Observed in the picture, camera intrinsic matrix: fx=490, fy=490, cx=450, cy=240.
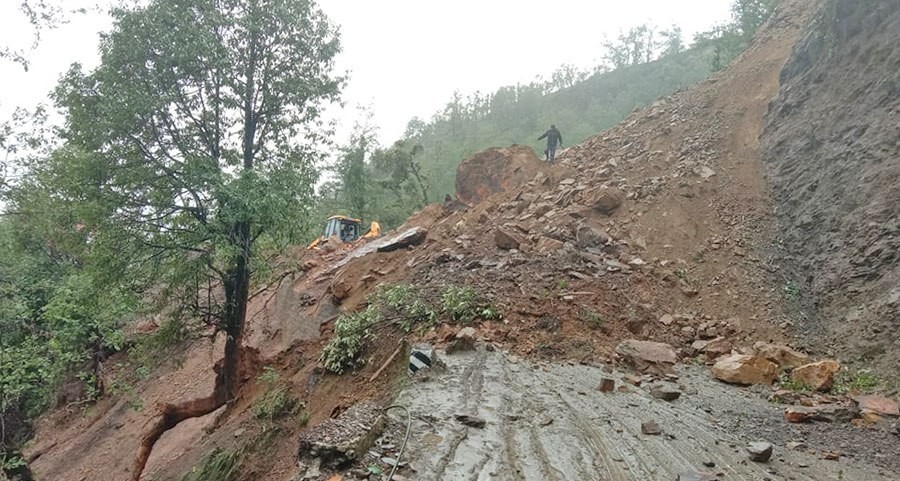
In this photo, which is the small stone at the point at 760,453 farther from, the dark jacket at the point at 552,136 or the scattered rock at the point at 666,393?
the dark jacket at the point at 552,136

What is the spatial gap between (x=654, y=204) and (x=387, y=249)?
18.4 ft

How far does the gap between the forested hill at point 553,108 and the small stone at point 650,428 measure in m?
31.5

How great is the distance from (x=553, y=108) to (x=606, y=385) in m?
49.6

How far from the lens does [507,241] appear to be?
28.4ft

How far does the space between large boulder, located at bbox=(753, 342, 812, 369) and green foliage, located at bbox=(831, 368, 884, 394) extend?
37cm

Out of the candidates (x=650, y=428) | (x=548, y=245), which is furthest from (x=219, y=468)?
(x=548, y=245)

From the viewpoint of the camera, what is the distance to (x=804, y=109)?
30.1ft

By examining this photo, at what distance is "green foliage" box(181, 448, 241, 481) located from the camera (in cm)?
496

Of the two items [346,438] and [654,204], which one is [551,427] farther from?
[654,204]

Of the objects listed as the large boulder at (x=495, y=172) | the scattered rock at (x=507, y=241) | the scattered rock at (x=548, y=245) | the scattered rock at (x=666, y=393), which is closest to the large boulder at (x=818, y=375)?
the scattered rock at (x=666, y=393)

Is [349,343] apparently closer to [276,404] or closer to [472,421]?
[276,404]

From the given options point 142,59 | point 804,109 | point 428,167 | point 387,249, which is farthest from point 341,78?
point 428,167

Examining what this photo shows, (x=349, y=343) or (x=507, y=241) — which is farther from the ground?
(x=507, y=241)

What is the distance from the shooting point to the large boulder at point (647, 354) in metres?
5.43
